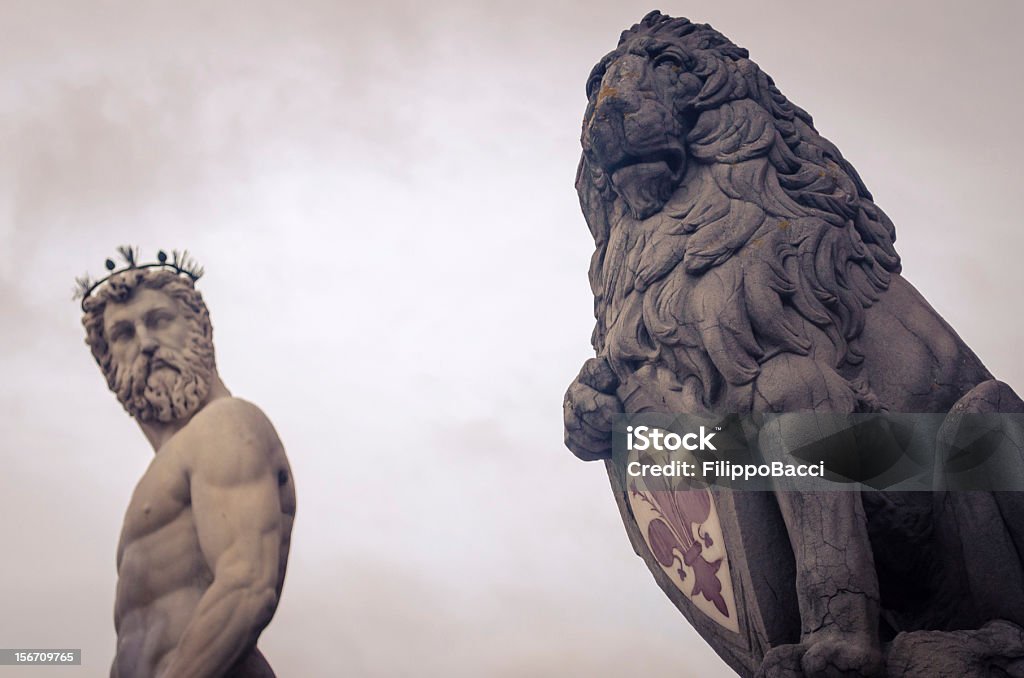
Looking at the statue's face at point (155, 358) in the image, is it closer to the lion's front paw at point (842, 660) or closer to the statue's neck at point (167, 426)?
the statue's neck at point (167, 426)

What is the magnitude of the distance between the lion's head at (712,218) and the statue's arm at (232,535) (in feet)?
5.93

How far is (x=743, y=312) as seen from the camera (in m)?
5.74


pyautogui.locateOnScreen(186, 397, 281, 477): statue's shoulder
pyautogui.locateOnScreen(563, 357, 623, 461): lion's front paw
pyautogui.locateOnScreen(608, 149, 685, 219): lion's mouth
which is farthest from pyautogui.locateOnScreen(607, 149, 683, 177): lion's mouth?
pyautogui.locateOnScreen(186, 397, 281, 477): statue's shoulder

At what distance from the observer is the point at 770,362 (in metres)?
5.70

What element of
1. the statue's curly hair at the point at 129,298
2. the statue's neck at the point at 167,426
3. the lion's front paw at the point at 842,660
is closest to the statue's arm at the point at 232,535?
the statue's neck at the point at 167,426

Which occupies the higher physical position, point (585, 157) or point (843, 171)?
point (585, 157)

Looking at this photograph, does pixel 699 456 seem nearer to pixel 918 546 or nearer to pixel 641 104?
pixel 918 546

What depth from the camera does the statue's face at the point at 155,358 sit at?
202 inches

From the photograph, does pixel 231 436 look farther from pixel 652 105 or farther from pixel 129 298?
pixel 652 105

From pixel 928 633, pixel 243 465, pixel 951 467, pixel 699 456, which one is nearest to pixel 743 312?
pixel 699 456

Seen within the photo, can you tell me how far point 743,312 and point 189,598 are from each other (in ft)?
8.05

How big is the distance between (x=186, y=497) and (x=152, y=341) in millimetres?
656

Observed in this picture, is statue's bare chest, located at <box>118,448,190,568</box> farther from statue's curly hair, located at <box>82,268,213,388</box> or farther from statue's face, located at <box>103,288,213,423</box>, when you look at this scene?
statue's curly hair, located at <box>82,268,213,388</box>

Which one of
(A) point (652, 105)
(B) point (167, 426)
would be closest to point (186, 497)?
(B) point (167, 426)
